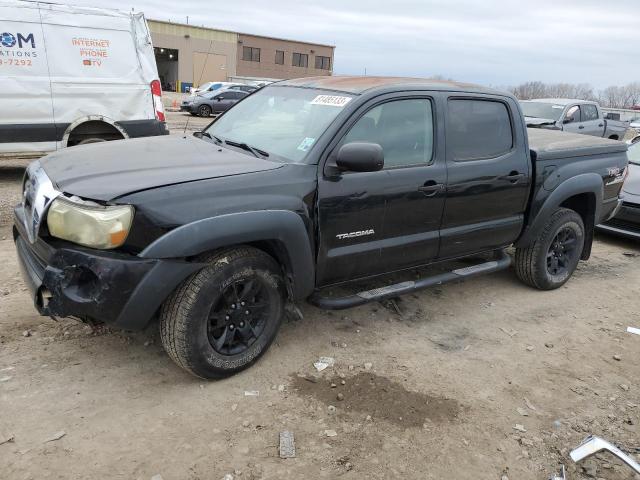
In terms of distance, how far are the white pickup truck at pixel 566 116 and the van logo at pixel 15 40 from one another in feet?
31.1

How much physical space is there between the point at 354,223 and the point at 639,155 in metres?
6.45

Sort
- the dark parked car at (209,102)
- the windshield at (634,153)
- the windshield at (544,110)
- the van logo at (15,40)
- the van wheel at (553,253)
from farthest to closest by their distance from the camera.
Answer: the dark parked car at (209,102) → the windshield at (544,110) → the windshield at (634,153) → the van logo at (15,40) → the van wheel at (553,253)

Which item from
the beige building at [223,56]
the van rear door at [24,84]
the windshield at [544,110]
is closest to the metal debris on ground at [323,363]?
the van rear door at [24,84]

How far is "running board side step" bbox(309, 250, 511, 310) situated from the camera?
138 inches

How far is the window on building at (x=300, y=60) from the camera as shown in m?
61.9

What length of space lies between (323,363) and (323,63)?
64.4 m

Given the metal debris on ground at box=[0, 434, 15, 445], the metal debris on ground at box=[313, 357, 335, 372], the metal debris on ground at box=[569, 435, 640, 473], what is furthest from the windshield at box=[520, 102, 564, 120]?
the metal debris on ground at box=[0, 434, 15, 445]

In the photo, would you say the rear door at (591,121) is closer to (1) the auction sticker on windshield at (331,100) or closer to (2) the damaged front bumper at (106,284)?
(1) the auction sticker on windshield at (331,100)

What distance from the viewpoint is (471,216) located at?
13.5 ft

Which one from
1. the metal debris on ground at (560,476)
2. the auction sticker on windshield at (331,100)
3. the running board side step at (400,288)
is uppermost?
the auction sticker on windshield at (331,100)

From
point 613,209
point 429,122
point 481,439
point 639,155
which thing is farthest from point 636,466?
point 639,155

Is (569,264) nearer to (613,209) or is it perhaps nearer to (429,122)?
(613,209)

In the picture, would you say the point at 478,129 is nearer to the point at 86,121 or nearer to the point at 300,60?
the point at 86,121

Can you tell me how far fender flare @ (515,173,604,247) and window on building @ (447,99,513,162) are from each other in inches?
26.3
